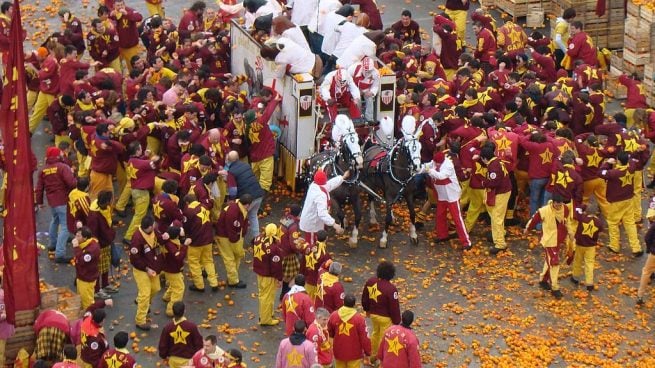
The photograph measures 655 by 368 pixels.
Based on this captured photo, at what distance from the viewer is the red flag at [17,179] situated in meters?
16.3

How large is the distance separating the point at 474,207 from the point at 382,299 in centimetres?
474

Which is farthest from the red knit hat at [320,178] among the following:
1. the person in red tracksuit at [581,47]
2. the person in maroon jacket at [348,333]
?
the person in red tracksuit at [581,47]

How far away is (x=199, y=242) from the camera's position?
19.7 m

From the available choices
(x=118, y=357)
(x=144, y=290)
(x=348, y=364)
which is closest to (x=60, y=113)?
(x=144, y=290)

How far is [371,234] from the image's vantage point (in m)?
22.1

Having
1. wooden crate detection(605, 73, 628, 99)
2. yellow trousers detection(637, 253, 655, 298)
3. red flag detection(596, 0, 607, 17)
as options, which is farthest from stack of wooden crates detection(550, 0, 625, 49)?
yellow trousers detection(637, 253, 655, 298)

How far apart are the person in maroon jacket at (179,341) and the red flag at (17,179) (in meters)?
1.91

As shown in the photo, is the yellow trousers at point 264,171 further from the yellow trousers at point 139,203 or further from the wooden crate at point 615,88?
the wooden crate at point 615,88

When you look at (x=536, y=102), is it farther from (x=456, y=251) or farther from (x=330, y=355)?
(x=330, y=355)

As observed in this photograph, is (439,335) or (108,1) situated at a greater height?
(108,1)

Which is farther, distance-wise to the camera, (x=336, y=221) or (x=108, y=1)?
(x=108, y=1)

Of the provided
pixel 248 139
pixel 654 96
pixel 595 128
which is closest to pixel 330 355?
pixel 248 139

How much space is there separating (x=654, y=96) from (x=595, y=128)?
392 cm

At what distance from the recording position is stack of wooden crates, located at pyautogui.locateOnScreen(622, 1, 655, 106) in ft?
86.2
